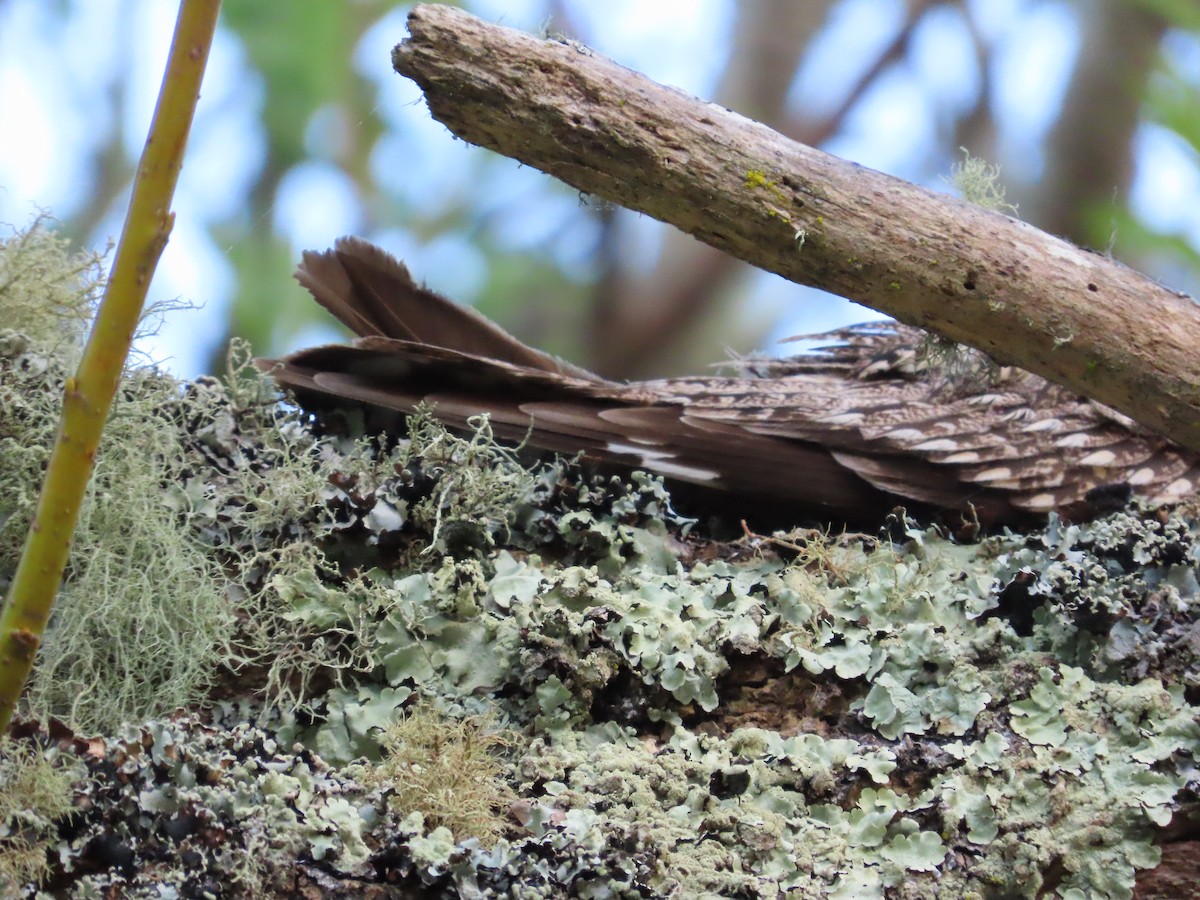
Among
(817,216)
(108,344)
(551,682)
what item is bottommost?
(551,682)

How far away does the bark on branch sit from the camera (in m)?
1.04

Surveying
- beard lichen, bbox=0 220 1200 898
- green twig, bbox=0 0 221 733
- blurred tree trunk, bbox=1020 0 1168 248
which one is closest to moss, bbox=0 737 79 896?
beard lichen, bbox=0 220 1200 898

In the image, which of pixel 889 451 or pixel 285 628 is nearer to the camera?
pixel 285 628

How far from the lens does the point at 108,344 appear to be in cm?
73

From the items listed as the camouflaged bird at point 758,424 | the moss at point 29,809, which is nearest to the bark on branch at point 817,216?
the camouflaged bird at point 758,424

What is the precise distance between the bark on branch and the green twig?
1.06ft

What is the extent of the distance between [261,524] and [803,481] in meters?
0.74

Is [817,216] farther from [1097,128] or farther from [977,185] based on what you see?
[1097,128]

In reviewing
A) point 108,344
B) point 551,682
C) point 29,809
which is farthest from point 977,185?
point 29,809

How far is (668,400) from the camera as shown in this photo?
4.76ft

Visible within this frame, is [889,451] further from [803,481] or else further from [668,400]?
[668,400]

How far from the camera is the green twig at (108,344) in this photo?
0.71 m

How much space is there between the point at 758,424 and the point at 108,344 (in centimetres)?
91

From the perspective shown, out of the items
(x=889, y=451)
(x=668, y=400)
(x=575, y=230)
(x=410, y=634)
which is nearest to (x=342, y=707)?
(x=410, y=634)
